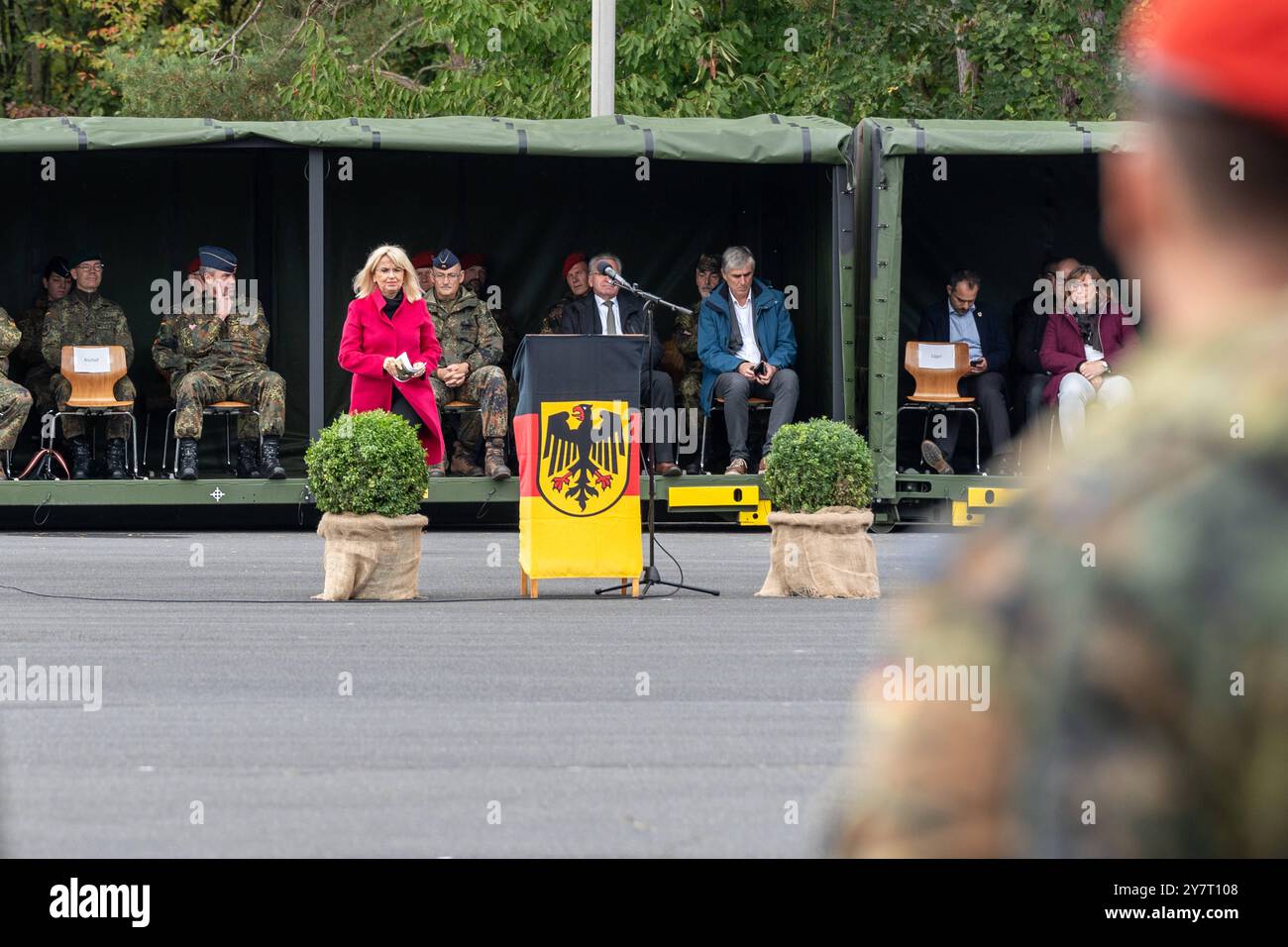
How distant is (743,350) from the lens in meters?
15.5

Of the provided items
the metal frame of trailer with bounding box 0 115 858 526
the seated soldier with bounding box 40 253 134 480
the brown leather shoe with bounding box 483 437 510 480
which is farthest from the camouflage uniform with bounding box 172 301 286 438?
the brown leather shoe with bounding box 483 437 510 480

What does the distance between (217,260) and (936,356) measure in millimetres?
5702

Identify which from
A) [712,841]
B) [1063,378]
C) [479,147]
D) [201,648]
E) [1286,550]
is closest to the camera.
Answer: [1286,550]

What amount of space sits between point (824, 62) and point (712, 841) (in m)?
19.7

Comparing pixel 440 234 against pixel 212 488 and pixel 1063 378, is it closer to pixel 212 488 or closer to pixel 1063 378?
pixel 212 488

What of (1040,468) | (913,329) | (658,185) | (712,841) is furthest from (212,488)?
(1040,468)

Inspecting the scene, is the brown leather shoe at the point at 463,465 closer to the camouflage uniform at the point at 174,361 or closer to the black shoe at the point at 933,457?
the camouflage uniform at the point at 174,361

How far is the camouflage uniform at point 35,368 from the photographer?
15.5 meters

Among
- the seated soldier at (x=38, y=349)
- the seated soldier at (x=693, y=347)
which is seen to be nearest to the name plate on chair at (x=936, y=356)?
the seated soldier at (x=693, y=347)

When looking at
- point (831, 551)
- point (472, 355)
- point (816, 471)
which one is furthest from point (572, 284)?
point (831, 551)

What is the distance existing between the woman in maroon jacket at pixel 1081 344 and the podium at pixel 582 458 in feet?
17.8

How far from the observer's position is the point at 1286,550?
2.71 feet

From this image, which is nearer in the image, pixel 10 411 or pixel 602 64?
pixel 10 411

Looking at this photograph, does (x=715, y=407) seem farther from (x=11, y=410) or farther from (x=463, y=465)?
(x=11, y=410)
